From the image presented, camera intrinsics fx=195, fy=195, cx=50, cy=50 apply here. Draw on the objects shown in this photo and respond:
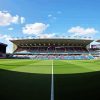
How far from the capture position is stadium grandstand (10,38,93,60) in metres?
100

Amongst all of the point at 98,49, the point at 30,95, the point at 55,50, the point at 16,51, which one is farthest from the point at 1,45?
the point at 30,95

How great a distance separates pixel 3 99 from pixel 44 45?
100 meters

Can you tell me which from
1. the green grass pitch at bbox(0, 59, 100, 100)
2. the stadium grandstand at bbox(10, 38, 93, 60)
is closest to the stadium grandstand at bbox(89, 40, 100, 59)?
the stadium grandstand at bbox(10, 38, 93, 60)

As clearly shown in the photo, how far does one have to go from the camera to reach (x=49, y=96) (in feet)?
23.5

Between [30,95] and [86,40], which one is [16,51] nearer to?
[86,40]

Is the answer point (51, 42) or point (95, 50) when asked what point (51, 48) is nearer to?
point (51, 42)

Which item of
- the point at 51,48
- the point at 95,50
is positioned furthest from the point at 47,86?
the point at 95,50

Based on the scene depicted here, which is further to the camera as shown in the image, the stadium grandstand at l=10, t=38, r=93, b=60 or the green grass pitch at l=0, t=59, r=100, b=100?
the stadium grandstand at l=10, t=38, r=93, b=60

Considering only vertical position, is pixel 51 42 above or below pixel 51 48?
above

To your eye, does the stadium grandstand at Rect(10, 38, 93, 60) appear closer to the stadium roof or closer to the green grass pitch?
A: the stadium roof

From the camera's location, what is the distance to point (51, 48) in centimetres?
10575

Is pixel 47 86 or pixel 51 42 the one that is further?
pixel 51 42

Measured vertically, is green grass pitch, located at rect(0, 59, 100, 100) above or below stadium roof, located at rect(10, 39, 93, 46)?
below

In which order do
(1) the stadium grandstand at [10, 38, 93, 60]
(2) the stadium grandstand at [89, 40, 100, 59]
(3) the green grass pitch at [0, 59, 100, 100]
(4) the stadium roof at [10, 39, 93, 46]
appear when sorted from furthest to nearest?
(2) the stadium grandstand at [89, 40, 100, 59] → (1) the stadium grandstand at [10, 38, 93, 60] → (4) the stadium roof at [10, 39, 93, 46] → (3) the green grass pitch at [0, 59, 100, 100]
